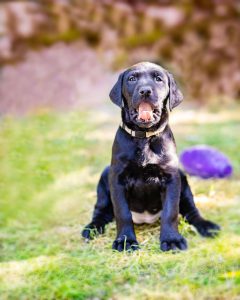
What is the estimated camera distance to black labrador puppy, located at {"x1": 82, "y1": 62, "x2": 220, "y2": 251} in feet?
10.2

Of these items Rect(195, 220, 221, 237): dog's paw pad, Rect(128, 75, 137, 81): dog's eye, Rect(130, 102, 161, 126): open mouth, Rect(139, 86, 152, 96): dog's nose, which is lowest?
Rect(195, 220, 221, 237): dog's paw pad

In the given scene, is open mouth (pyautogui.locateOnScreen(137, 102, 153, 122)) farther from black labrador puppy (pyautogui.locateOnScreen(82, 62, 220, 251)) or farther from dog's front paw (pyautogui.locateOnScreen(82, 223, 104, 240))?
dog's front paw (pyautogui.locateOnScreen(82, 223, 104, 240))

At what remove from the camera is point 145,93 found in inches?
117

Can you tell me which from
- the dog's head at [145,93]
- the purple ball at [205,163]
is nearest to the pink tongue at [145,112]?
the dog's head at [145,93]

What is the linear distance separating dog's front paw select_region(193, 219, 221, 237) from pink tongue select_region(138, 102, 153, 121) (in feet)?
2.76

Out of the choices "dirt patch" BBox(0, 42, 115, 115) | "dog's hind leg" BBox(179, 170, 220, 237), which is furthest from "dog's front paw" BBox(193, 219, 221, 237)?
"dirt patch" BBox(0, 42, 115, 115)

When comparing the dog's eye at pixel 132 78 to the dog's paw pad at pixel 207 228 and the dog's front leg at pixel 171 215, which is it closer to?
the dog's front leg at pixel 171 215

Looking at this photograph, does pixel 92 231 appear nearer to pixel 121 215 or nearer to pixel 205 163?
pixel 121 215

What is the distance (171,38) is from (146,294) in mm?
6845

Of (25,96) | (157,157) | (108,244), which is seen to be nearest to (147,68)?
(157,157)

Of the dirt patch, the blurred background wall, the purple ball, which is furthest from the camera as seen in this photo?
the blurred background wall

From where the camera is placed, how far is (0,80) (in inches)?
333

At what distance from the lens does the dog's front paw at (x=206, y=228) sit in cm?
348

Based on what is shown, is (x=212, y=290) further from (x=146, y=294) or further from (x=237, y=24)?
(x=237, y=24)
